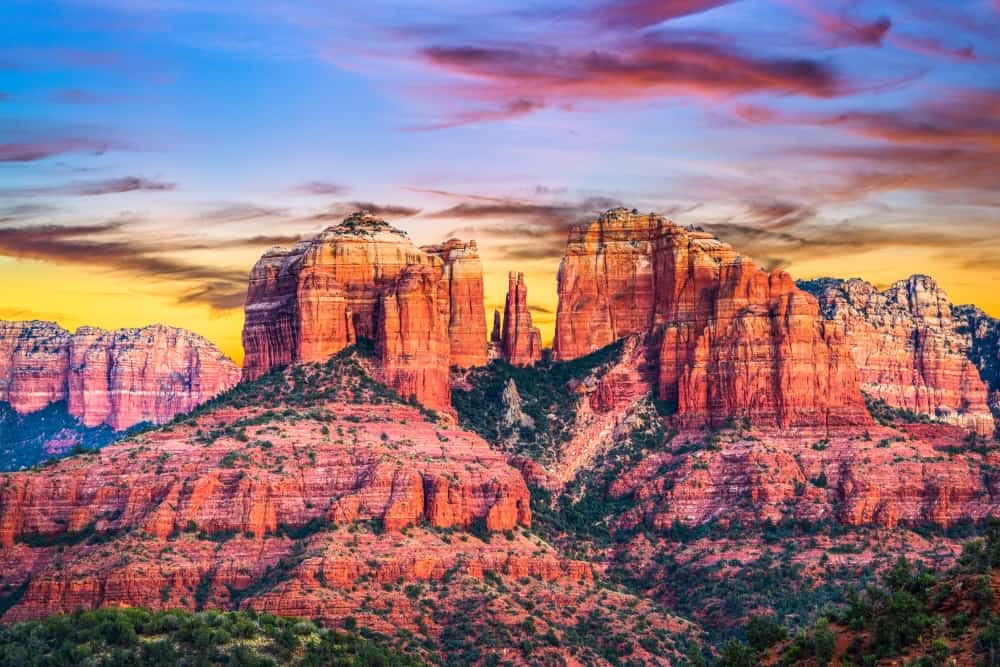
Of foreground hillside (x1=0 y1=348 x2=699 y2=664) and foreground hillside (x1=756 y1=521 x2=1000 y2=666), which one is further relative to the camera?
foreground hillside (x1=0 y1=348 x2=699 y2=664)

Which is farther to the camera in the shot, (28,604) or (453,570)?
(453,570)

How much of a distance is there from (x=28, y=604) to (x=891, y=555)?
247ft

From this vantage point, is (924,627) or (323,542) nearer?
(924,627)

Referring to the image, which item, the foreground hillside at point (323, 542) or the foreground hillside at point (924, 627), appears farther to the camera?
the foreground hillside at point (323, 542)

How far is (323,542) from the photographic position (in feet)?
572

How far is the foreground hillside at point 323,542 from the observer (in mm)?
167375

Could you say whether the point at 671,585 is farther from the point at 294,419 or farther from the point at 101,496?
the point at 101,496

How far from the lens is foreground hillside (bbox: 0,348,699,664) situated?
167 m

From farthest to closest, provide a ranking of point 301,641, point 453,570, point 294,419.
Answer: point 294,419 → point 453,570 → point 301,641

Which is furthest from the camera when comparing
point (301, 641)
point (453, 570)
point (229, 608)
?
point (453, 570)

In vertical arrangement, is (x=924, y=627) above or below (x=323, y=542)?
above

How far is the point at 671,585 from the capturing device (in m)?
197

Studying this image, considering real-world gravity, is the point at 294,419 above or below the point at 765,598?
above

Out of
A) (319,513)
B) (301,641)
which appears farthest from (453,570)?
(301,641)
